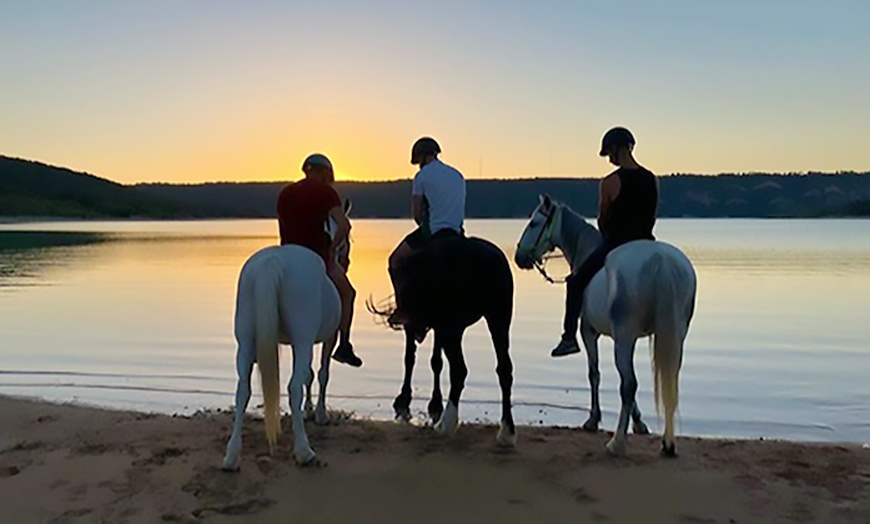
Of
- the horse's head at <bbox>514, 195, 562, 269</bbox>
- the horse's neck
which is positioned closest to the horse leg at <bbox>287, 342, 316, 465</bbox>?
the horse's head at <bbox>514, 195, 562, 269</bbox>

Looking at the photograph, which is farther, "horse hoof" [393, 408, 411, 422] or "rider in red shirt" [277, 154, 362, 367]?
"horse hoof" [393, 408, 411, 422]

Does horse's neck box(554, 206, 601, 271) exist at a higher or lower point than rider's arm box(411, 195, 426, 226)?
lower

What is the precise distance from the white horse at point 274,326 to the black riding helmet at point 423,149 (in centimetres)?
163

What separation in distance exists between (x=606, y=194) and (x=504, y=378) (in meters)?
1.66

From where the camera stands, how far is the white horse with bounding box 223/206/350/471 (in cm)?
563

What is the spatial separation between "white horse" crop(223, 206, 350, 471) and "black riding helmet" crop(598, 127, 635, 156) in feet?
8.13

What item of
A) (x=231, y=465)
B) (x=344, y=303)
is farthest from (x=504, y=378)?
(x=231, y=465)

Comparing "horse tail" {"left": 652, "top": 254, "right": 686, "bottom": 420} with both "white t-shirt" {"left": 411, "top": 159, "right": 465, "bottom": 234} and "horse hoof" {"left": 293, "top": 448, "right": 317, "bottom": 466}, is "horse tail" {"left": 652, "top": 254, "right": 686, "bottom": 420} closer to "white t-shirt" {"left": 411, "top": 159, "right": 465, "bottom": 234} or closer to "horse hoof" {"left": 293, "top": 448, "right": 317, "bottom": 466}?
"white t-shirt" {"left": 411, "top": 159, "right": 465, "bottom": 234}

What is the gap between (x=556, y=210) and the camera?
787 cm

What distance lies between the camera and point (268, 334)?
561cm

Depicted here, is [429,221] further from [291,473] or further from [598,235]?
[291,473]

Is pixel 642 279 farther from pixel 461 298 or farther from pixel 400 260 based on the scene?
pixel 400 260

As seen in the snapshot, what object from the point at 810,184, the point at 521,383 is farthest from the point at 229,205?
the point at 521,383

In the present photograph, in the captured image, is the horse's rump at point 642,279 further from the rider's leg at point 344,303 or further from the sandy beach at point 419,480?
the rider's leg at point 344,303
